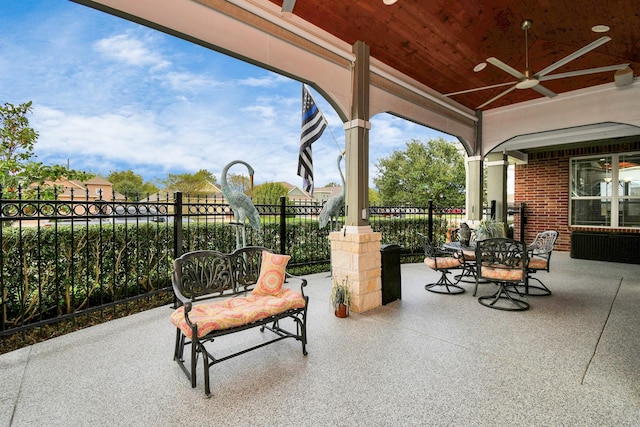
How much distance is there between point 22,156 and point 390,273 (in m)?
4.93

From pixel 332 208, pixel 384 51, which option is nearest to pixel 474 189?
pixel 332 208

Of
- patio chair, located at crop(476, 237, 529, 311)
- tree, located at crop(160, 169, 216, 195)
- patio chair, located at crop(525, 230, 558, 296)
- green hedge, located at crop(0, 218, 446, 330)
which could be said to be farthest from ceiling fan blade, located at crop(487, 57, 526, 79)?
tree, located at crop(160, 169, 216, 195)

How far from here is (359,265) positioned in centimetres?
383

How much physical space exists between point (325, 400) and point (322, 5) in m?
3.65

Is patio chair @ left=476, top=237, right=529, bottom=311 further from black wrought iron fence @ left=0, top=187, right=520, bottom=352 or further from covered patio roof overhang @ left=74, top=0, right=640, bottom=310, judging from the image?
black wrought iron fence @ left=0, top=187, right=520, bottom=352

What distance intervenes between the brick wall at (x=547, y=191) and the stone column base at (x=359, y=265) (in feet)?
25.6

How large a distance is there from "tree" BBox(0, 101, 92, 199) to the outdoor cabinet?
165 inches

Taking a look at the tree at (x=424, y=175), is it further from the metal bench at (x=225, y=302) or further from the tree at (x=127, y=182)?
the tree at (x=127, y=182)

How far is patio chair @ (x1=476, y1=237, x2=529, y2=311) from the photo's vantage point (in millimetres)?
3961

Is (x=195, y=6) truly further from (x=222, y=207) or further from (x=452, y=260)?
(x=452, y=260)

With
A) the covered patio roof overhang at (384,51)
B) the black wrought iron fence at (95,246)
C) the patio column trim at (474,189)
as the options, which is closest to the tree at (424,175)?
the patio column trim at (474,189)

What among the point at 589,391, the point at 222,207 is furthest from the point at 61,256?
the point at 589,391

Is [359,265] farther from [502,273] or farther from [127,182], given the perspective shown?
[127,182]

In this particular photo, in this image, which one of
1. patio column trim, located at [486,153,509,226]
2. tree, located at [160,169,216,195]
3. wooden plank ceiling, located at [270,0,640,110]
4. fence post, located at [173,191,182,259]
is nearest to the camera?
wooden plank ceiling, located at [270,0,640,110]
